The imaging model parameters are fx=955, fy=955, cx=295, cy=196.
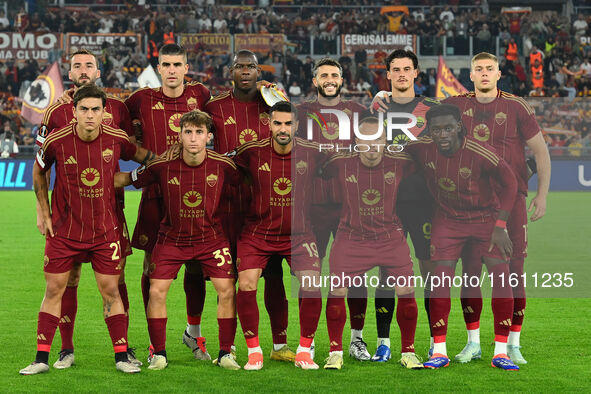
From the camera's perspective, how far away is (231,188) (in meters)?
6.62

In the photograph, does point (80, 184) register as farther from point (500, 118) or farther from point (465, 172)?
point (500, 118)

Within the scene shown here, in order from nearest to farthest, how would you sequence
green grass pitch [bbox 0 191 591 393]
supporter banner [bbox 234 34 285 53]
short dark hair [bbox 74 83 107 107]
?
green grass pitch [bbox 0 191 591 393] → short dark hair [bbox 74 83 107 107] → supporter banner [bbox 234 34 285 53]

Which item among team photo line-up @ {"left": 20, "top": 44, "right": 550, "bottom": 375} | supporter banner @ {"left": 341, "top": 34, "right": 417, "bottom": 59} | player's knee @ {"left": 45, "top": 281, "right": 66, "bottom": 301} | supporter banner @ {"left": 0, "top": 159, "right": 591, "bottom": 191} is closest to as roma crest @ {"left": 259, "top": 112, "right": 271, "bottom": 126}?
team photo line-up @ {"left": 20, "top": 44, "right": 550, "bottom": 375}

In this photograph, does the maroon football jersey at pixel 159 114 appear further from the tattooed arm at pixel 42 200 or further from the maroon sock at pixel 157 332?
the maroon sock at pixel 157 332

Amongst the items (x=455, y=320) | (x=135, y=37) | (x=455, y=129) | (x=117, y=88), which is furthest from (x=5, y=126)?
(x=455, y=129)

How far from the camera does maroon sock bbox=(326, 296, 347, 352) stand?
20.7 feet

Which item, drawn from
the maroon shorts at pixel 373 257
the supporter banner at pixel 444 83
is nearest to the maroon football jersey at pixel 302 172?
the maroon shorts at pixel 373 257

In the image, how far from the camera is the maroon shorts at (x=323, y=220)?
657 centimetres

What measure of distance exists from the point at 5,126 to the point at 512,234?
65.9 feet

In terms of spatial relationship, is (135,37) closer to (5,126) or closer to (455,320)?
(5,126)

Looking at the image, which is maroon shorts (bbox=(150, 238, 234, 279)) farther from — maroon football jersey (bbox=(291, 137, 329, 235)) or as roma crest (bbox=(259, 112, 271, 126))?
as roma crest (bbox=(259, 112, 271, 126))

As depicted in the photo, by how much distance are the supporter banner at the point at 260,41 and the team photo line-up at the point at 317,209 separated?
74.5 ft

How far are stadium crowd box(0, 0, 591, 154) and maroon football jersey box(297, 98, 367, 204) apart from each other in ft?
66.4

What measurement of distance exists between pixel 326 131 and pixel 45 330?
225 centimetres
